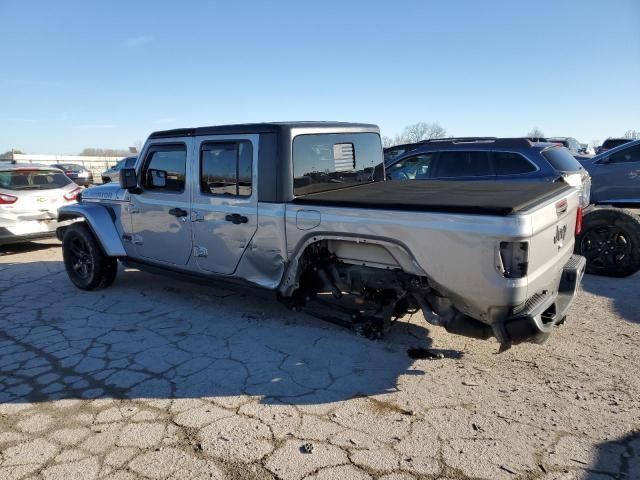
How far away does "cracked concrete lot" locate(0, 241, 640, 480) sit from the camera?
248cm

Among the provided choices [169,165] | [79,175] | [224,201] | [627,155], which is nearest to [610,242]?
[627,155]

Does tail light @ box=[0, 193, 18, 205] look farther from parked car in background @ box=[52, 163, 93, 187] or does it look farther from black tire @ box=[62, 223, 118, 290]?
parked car in background @ box=[52, 163, 93, 187]

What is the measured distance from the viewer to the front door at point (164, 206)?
464cm

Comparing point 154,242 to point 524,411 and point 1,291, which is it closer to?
point 1,291

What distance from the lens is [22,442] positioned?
2725 millimetres

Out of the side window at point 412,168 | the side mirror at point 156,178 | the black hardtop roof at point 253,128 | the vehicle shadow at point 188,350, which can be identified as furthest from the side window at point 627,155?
the side mirror at point 156,178

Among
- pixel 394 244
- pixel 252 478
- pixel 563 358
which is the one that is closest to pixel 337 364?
pixel 394 244

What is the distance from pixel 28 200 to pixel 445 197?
24.8ft

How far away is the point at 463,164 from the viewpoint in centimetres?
717

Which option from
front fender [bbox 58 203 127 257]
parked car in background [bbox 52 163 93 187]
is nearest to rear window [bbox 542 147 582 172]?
front fender [bbox 58 203 127 257]

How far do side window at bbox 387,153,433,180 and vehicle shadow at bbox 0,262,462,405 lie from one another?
367 cm

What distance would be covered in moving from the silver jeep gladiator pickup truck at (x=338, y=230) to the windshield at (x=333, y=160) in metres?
Result: 0.02

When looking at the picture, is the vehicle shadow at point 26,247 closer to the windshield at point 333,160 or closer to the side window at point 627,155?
the windshield at point 333,160

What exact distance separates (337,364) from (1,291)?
4.83 m
